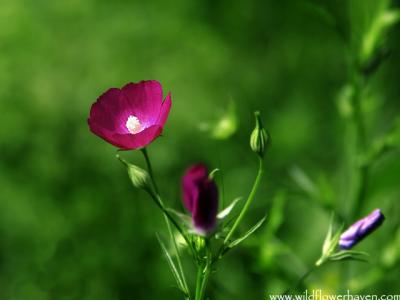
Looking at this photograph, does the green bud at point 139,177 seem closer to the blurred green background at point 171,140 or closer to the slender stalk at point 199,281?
the slender stalk at point 199,281

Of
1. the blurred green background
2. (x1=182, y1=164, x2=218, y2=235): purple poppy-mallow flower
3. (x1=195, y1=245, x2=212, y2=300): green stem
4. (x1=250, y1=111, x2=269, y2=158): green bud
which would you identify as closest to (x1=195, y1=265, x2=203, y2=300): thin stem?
(x1=195, y1=245, x2=212, y2=300): green stem

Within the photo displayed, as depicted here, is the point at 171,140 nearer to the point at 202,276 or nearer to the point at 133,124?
the point at 133,124

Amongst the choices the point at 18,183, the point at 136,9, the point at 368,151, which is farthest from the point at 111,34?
the point at 368,151

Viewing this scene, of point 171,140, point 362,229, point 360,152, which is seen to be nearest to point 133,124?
point 362,229

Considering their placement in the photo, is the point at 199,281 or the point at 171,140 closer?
the point at 199,281

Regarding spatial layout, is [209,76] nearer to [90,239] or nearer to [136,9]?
[136,9]
